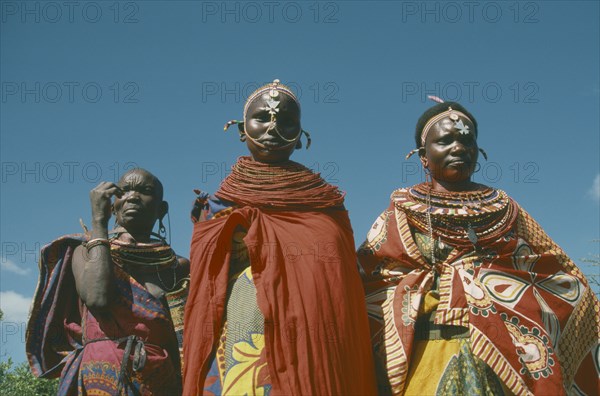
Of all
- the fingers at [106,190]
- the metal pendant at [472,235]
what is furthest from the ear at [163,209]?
the metal pendant at [472,235]

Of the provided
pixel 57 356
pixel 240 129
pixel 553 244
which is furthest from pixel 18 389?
pixel 553 244

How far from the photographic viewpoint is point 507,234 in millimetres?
4844

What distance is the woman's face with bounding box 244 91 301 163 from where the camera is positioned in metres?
4.68

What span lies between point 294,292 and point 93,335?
162cm

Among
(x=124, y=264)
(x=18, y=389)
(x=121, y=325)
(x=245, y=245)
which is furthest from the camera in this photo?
(x=18, y=389)

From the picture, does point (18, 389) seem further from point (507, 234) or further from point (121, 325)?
point (507, 234)

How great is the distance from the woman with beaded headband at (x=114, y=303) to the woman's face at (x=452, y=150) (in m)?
2.09

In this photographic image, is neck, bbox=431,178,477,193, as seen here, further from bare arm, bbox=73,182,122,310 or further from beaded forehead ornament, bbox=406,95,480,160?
bare arm, bbox=73,182,122,310

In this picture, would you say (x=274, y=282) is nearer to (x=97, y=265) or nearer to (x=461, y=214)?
(x=97, y=265)

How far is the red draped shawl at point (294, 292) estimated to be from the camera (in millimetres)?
3770

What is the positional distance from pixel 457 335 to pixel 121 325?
229 cm

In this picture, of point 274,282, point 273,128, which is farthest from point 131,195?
point 274,282

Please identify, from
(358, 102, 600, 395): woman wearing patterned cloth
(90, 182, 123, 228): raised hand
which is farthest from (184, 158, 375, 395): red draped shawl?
(90, 182, 123, 228): raised hand

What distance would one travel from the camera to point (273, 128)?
4.68m
